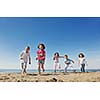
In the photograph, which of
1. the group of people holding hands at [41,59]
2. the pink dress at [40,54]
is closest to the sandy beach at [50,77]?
the group of people holding hands at [41,59]

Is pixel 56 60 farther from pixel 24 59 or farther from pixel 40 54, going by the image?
pixel 24 59

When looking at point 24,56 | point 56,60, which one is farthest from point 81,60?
point 24,56

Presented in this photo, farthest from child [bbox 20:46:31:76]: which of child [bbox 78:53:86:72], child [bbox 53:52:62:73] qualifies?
child [bbox 78:53:86:72]

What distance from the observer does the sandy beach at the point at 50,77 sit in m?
3.37

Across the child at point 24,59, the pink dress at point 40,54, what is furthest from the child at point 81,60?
the child at point 24,59

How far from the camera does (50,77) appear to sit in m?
3.39

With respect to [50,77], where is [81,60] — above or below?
above

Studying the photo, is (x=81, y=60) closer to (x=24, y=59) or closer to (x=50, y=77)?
(x=50, y=77)

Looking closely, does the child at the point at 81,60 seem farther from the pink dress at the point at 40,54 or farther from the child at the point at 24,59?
the child at the point at 24,59

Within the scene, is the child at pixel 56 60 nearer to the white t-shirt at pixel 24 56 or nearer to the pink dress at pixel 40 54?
the pink dress at pixel 40 54

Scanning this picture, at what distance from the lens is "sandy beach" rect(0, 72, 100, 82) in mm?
3369

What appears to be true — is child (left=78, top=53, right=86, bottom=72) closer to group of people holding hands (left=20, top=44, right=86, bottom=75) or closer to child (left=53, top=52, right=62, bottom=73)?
group of people holding hands (left=20, top=44, right=86, bottom=75)

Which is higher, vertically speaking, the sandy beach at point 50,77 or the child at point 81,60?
the child at point 81,60
